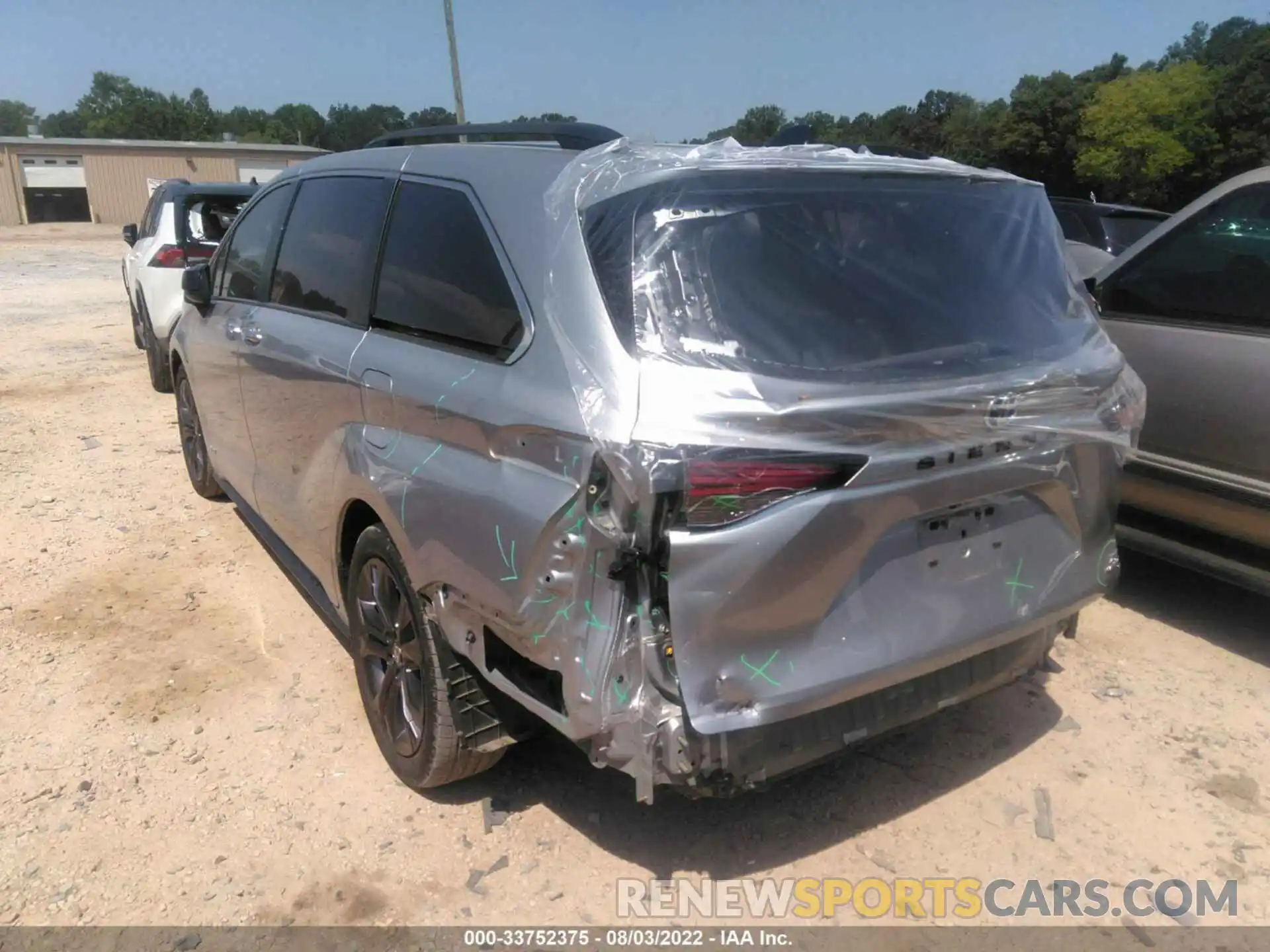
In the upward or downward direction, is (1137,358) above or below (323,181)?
below

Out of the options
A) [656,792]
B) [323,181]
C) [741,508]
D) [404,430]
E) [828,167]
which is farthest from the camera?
[323,181]

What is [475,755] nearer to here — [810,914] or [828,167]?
[810,914]

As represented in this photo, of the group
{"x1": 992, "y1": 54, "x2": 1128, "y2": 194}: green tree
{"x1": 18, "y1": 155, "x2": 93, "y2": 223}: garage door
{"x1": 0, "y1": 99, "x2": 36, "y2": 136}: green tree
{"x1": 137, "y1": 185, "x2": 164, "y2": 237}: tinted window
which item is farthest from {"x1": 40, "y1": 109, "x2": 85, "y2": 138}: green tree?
{"x1": 137, "y1": 185, "x2": 164, "y2": 237}: tinted window

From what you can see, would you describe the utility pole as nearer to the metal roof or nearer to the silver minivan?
the silver minivan

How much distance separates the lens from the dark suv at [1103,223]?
326 inches

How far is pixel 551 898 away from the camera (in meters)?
2.62

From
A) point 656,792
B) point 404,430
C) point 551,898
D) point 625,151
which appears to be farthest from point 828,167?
point 551,898

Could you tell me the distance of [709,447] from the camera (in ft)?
6.64

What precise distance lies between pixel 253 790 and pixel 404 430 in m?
1.29

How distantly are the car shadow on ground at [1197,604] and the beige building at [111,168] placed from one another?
4870 centimetres

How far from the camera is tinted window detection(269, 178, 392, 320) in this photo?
319 cm

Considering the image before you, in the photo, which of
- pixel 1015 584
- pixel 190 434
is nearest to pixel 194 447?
pixel 190 434

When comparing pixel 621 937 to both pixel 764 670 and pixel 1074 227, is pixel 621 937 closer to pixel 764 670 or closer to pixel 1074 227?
pixel 764 670

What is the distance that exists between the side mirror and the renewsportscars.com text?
3268mm
